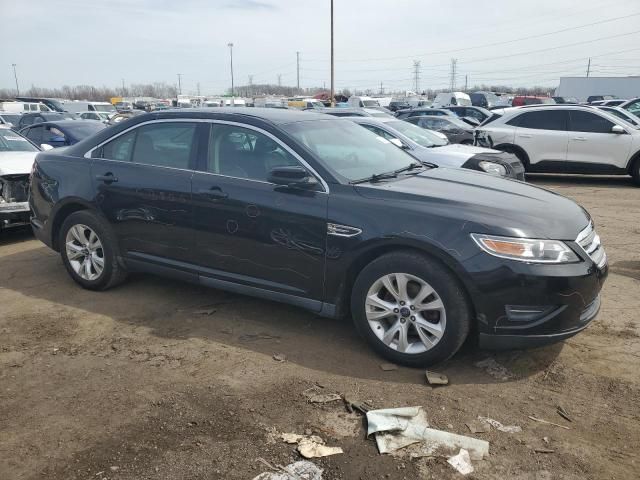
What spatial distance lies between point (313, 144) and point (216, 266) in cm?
127

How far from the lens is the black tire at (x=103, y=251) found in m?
5.16

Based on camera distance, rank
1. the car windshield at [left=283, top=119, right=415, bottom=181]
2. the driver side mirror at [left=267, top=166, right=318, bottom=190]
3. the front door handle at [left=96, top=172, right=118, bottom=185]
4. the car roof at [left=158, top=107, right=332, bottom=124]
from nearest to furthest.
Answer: the driver side mirror at [left=267, top=166, right=318, bottom=190] → the car windshield at [left=283, top=119, right=415, bottom=181] → the car roof at [left=158, top=107, right=332, bottom=124] → the front door handle at [left=96, top=172, right=118, bottom=185]

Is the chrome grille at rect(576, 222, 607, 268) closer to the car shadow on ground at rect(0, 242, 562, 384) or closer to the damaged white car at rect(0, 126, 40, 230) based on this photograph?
the car shadow on ground at rect(0, 242, 562, 384)

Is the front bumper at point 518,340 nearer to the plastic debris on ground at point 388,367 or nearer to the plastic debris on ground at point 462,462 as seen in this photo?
the plastic debris on ground at point 388,367

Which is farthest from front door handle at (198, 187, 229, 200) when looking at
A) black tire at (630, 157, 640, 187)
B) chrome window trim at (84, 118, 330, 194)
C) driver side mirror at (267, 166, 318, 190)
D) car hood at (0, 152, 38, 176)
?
black tire at (630, 157, 640, 187)

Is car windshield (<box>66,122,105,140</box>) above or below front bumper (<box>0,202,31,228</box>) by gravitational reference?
above

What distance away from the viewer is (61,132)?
11547mm

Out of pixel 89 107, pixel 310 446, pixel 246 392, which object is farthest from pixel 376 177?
pixel 89 107

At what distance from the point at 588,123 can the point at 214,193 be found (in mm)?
10083

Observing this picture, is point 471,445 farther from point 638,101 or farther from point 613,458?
point 638,101

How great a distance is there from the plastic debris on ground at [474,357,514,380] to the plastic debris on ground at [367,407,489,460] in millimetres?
750

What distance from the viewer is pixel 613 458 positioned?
2.86 meters

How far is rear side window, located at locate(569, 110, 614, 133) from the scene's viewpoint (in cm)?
1165

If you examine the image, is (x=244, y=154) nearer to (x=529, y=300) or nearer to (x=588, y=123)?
(x=529, y=300)
